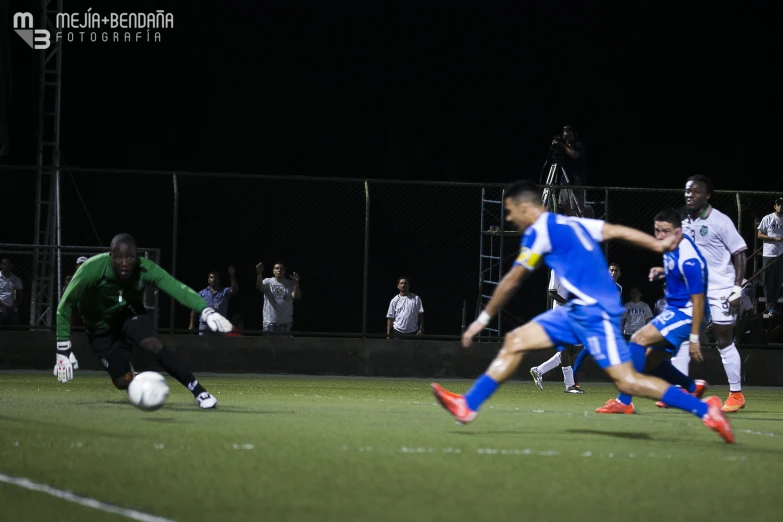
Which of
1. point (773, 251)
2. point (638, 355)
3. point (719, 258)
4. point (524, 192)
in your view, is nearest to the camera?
point (524, 192)

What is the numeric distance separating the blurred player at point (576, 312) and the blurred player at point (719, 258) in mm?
3897

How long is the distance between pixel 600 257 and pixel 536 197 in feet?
2.07

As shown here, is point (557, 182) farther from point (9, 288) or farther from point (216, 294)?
point (9, 288)

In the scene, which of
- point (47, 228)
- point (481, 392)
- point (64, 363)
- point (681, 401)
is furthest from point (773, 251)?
point (64, 363)

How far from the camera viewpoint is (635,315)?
20516 mm

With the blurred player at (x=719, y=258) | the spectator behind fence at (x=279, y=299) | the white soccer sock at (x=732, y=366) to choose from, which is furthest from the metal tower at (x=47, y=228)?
the white soccer sock at (x=732, y=366)

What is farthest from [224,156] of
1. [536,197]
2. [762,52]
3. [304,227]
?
[536,197]

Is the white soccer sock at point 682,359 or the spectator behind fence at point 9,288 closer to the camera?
the white soccer sock at point 682,359

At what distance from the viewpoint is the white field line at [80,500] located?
5566 mm

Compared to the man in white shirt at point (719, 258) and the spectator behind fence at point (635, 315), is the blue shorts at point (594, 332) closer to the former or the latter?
the man in white shirt at point (719, 258)

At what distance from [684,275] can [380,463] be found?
449 cm

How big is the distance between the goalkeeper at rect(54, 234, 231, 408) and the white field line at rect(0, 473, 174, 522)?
4.03m
